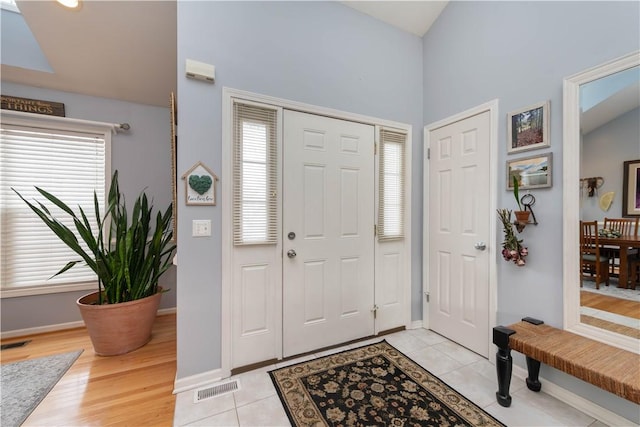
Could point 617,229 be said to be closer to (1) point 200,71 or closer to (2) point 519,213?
(2) point 519,213

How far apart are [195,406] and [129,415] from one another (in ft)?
1.23

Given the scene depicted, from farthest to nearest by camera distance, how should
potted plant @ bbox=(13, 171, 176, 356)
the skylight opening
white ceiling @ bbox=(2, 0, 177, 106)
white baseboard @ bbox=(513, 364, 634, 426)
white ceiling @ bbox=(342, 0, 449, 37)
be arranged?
white ceiling @ bbox=(342, 0, 449, 37) < the skylight opening < potted plant @ bbox=(13, 171, 176, 356) < white ceiling @ bbox=(2, 0, 177, 106) < white baseboard @ bbox=(513, 364, 634, 426)

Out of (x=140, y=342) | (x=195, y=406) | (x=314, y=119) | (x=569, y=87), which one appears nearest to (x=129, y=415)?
(x=195, y=406)

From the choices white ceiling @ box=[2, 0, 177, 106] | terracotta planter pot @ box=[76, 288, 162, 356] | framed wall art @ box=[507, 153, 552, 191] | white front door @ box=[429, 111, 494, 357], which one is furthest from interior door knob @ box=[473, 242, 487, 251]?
white ceiling @ box=[2, 0, 177, 106]

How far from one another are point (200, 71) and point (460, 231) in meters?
2.53

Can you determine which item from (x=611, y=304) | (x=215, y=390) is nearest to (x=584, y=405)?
(x=611, y=304)

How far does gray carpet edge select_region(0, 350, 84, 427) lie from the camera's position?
152cm

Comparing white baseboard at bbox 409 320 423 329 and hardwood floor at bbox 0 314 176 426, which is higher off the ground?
white baseboard at bbox 409 320 423 329

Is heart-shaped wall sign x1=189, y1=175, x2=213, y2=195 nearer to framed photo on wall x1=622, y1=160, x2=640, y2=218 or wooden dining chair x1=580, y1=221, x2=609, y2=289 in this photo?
wooden dining chair x1=580, y1=221, x2=609, y2=289

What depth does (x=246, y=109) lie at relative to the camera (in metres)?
1.95

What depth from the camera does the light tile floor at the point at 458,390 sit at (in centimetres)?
147

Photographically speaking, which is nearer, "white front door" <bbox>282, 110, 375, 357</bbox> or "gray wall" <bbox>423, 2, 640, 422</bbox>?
"gray wall" <bbox>423, 2, 640, 422</bbox>

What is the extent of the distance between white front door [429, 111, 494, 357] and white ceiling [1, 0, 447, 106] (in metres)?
1.32

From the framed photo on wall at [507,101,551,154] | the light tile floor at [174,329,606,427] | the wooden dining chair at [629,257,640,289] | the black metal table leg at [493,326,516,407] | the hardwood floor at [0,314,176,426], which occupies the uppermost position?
the framed photo on wall at [507,101,551,154]
